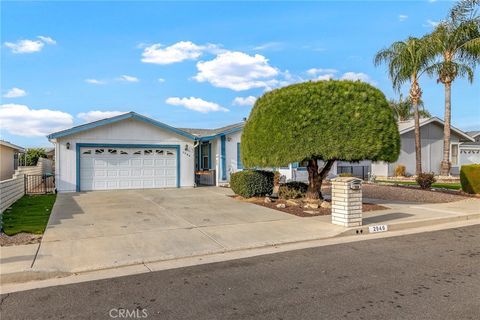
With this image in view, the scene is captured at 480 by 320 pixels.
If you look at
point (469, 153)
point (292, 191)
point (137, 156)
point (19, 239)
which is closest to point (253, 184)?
point (292, 191)

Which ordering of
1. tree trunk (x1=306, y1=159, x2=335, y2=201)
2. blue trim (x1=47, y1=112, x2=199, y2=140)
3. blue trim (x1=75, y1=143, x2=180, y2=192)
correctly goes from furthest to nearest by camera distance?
blue trim (x1=75, y1=143, x2=180, y2=192) < blue trim (x1=47, y1=112, x2=199, y2=140) < tree trunk (x1=306, y1=159, x2=335, y2=201)

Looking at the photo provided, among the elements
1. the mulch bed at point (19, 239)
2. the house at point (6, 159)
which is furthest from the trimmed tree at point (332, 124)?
the house at point (6, 159)

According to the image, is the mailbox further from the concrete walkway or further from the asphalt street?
the asphalt street

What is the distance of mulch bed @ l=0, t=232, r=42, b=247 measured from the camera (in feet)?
23.6

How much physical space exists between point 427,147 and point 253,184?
738 inches

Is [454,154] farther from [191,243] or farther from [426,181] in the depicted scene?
[191,243]

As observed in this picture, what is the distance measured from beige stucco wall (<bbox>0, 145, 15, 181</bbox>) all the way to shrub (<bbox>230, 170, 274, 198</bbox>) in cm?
1330

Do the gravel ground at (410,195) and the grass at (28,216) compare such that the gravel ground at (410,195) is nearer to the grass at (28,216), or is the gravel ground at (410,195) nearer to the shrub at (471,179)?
the shrub at (471,179)

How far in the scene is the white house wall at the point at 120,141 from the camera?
56.7 feet

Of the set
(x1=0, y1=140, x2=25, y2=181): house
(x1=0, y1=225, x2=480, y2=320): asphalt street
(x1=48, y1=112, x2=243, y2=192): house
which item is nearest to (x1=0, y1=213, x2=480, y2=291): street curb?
(x1=0, y1=225, x2=480, y2=320): asphalt street

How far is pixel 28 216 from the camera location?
1036 cm

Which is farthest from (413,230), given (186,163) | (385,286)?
(186,163)

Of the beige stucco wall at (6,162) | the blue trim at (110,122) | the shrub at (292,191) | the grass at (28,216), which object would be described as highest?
the blue trim at (110,122)

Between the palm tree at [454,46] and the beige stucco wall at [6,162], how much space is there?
24.0m
